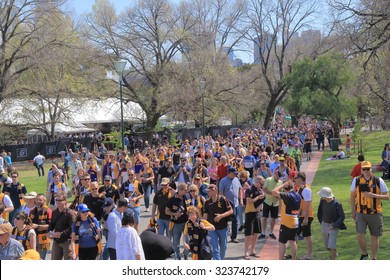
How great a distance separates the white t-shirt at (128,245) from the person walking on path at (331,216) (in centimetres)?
354

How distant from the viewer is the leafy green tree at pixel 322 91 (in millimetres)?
37062

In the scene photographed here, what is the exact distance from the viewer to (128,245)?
20.0 feet

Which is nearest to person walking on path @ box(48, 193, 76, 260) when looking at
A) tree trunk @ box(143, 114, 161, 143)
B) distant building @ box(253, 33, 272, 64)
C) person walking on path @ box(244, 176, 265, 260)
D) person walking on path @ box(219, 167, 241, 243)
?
person walking on path @ box(244, 176, 265, 260)

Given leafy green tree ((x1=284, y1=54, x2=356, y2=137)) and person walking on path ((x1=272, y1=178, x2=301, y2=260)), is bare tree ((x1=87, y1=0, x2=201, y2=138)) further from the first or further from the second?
person walking on path ((x1=272, y1=178, x2=301, y2=260))

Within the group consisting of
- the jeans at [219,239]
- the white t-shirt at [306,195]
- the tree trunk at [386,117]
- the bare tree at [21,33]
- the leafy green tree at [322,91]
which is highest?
the bare tree at [21,33]

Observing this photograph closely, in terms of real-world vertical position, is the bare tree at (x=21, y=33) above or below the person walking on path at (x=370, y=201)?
above

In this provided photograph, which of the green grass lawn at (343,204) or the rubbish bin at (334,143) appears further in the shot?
the rubbish bin at (334,143)

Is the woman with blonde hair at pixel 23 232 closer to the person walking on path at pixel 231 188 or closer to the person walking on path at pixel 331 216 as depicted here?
the person walking on path at pixel 231 188

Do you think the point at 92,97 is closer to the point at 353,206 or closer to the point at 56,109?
the point at 56,109

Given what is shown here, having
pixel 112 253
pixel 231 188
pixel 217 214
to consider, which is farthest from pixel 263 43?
pixel 112 253

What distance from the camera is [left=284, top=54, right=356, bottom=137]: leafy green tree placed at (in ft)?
122

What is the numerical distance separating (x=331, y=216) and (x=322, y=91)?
3023cm

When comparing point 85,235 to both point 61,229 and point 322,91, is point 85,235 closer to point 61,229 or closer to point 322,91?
point 61,229

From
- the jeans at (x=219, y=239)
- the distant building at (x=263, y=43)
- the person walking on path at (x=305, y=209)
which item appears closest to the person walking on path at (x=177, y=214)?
the jeans at (x=219, y=239)
